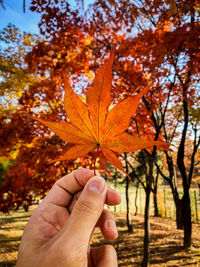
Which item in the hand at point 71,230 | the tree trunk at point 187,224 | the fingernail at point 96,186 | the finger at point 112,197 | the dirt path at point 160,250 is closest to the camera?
the hand at point 71,230

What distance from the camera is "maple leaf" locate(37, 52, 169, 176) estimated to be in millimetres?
660

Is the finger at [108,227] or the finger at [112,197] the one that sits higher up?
the finger at [112,197]

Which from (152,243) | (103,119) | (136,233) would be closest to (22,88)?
(103,119)

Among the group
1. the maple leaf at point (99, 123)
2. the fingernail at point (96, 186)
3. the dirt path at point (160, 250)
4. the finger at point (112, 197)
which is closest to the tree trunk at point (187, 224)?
the dirt path at point (160, 250)

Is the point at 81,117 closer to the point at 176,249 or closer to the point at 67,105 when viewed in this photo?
the point at 67,105

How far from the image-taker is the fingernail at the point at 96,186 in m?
0.87

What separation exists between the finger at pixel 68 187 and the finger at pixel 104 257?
35 centimetres

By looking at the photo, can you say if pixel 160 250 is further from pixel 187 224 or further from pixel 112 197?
pixel 112 197

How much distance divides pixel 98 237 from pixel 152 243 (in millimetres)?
2261

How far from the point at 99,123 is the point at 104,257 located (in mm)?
794

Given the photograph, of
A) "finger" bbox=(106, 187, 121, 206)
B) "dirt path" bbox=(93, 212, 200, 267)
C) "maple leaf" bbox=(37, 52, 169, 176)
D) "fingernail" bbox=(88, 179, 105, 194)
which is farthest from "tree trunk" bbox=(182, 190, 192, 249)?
"maple leaf" bbox=(37, 52, 169, 176)

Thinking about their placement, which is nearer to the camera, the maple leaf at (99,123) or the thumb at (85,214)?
the maple leaf at (99,123)

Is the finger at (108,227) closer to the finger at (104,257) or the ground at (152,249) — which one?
the finger at (104,257)

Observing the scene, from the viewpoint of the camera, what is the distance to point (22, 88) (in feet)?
19.7
